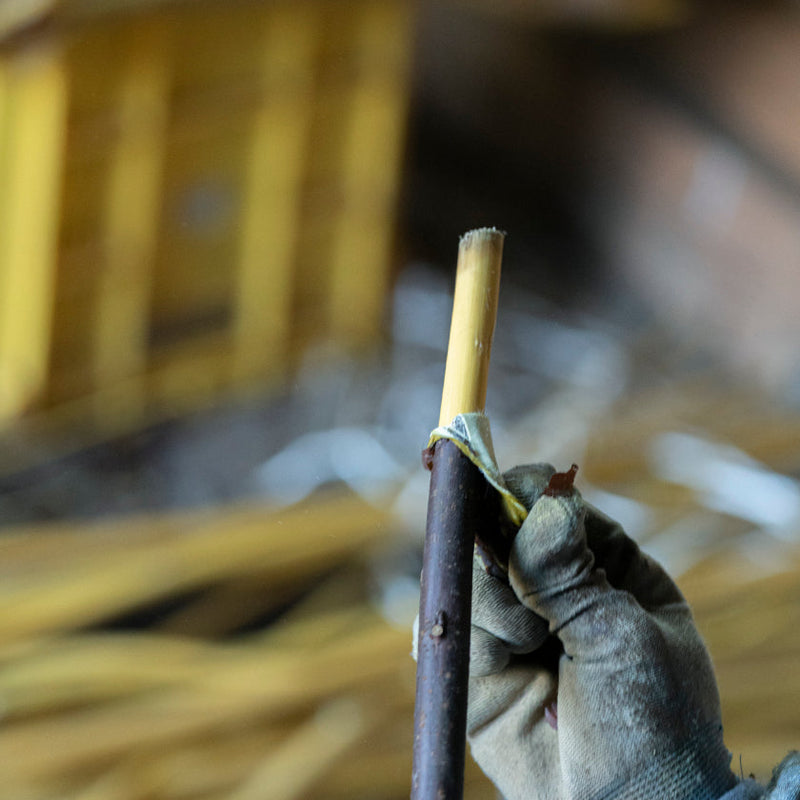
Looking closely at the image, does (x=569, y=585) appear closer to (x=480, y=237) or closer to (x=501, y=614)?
(x=501, y=614)

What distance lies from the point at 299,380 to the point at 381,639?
4.43ft

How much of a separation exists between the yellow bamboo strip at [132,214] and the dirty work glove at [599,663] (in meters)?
2.15

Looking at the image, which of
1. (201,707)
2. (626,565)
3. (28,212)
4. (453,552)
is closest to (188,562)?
(201,707)

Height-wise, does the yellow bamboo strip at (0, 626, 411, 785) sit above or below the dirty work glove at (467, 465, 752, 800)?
above

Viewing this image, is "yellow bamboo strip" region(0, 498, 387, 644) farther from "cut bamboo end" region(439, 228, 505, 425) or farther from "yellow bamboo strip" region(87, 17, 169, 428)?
"cut bamboo end" region(439, 228, 505, 425)

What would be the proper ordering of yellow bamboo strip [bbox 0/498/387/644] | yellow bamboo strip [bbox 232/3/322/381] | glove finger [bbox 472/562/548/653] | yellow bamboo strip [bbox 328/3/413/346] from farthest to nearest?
yellow bamboo strip [bbox 328/3/413/346]
yellow bamboo strip [bbox 232/3/322/381]
yellow bamboo strip [bbox 0/498/387/644]
glove finger [bbox 472/562/548/653]

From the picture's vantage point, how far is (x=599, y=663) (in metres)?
0.58

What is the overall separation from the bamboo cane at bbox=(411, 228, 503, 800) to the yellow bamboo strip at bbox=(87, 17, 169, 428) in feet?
7.05

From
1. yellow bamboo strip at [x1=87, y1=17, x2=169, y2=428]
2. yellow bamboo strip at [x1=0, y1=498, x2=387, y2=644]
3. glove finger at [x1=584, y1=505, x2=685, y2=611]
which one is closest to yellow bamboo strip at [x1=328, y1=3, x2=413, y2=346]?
yellow bamboo strip at [x1=87, y1=17, x2=169, y2=428]

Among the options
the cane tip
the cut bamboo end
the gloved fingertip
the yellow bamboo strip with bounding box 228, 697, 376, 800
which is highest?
the yellow bamboo strip with bounding box 228, 697, 376, 800

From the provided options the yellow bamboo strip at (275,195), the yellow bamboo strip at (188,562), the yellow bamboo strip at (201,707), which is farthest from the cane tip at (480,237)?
the yellow bamboo strip at (275,195)

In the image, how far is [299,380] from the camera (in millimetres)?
2918

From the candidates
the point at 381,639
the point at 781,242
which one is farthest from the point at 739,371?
the point at 381,639

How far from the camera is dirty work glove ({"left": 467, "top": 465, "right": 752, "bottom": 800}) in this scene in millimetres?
562
